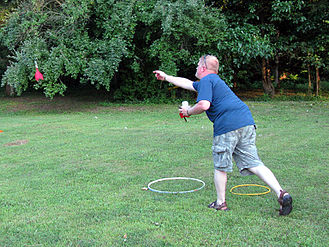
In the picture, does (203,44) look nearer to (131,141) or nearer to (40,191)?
(131,141)

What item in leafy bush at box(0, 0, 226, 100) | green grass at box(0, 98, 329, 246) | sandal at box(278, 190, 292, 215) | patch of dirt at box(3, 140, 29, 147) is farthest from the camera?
leafy bush at box(0, 0, 226, 100)

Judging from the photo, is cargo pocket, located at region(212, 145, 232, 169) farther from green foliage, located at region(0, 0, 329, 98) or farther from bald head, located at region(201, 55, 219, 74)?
green foliage, located at region(0, 0, 329, 98)

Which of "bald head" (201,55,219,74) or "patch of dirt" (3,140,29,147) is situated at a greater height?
"bald head" (201,55,219,74)

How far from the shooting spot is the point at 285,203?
12.5 ft

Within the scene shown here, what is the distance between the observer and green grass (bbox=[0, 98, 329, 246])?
3453mm

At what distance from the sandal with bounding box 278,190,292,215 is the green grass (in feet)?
0.25

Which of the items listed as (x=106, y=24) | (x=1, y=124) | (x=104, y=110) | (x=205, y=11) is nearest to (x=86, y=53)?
(x=106, y=24)

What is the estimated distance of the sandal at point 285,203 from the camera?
3.79m

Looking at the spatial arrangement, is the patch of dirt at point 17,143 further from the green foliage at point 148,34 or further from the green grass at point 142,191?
the green foliage at point 148,34

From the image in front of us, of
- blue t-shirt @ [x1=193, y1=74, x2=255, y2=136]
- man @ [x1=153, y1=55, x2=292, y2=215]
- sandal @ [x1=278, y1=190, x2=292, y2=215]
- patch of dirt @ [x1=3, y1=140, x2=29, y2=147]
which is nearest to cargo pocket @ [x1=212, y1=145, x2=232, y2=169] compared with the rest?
man @ [x1=153, y1=55, x2=292, y2=215]

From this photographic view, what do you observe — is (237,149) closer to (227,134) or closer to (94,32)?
(227,134)

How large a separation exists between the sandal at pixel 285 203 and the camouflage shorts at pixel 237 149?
16.4 inches

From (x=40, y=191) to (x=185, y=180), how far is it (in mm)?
1965

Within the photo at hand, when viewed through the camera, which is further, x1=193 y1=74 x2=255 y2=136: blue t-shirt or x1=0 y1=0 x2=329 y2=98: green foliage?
x1=0 y1=0 x2=329 y2=98: green foliage
